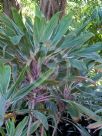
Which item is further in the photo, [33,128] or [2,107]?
[33,128]

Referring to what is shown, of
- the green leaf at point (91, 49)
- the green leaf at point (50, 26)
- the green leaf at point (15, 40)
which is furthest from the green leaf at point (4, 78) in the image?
the green leaf at point (91, 49)

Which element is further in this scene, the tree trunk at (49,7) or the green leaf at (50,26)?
the tree trunk at (49,7)

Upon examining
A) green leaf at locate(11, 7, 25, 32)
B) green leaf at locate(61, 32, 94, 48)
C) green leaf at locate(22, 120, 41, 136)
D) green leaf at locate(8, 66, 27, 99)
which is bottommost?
green leaf at locate(22, 120, 41, 136)

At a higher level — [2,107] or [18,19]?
[18,19]

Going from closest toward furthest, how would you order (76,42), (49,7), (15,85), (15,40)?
(15,85) < (15,40) < (76,42) < (49,7)

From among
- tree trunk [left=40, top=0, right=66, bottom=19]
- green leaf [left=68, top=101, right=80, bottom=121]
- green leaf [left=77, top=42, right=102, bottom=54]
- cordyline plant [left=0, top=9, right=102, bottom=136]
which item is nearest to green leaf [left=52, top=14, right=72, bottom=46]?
cordyline plant [left=0, top=9, right=102, bottom=136]

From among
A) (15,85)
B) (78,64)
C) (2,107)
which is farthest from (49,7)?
(2,107)

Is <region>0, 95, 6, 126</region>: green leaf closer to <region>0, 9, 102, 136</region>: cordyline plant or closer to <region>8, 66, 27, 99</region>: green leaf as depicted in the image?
<region>8, 66, 27, 99</region>: green leaf

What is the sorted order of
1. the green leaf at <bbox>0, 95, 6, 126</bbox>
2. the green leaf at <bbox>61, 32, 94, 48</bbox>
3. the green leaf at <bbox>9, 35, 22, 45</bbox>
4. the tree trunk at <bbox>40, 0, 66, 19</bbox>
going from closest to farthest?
1. the green leaf at <bbox>0, 95, 6, 126</bbox>
2. the green leaf at <bbox>9, 35, 22, 45</bbox>
3. the green leaf at <bbox>61, 32, 94, 48</bbox>
4. the tree trunk at <bbox>40, 0, 66, 19</bbox>

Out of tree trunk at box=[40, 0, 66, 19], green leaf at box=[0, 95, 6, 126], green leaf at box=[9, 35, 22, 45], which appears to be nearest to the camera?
green leaf at box=[0, 95, 6, 126]

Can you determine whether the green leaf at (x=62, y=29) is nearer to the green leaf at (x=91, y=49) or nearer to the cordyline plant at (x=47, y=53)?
the cordyline plant at (x=47, y=53)

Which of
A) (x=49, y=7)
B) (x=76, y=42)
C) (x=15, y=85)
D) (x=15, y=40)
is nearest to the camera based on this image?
(x=15, y=85)

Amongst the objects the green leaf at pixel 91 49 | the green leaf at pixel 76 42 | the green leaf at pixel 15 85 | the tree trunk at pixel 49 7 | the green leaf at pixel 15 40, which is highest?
the tree trunk at pixel 49 7

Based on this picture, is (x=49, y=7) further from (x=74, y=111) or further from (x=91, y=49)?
(x=74, y=111)
